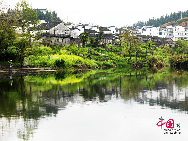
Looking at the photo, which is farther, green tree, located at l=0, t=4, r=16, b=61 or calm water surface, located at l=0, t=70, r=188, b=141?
green tree, located at l=0, t=4, r=16, b=61

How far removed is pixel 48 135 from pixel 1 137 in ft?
6.61

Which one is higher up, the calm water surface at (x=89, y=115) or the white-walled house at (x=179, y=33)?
the white-walled house at (x=179, y=33)

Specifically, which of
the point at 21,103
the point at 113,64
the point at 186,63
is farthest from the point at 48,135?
the point at 186,63

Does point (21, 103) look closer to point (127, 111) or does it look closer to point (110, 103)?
point (110, 103)

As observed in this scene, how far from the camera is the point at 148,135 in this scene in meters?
11.9

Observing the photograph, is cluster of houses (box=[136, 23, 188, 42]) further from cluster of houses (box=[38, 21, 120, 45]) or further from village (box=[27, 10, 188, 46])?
cluster of houses (box=[38, 21, 120, 45])

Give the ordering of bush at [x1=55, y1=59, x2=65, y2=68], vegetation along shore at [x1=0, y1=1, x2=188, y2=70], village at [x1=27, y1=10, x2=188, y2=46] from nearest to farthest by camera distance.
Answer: vegetation along shore at [x1=0, y1=1, x2=188, y2=70] → bush at [x1=55, y1=59, x2=65, y2=68] → village at [x1=27, y1=10, x2=188, y2=46]

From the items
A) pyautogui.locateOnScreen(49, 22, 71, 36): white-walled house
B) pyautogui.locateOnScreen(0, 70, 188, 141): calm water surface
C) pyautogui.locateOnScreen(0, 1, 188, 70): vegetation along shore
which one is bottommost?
pyautogui.locateOnScreen(0, 70, 188, 141): calm water surface

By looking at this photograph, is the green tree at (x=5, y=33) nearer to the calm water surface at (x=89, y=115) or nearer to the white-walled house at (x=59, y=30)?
the calm water surface at (x=89, y=115)

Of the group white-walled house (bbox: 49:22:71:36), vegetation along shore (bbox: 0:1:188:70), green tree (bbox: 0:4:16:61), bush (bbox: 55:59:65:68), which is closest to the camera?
green tree (bbox: 0:4:16:61)

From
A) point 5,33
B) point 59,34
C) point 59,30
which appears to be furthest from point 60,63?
point 59,30

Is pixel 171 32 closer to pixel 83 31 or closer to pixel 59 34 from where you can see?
pixel 83 31

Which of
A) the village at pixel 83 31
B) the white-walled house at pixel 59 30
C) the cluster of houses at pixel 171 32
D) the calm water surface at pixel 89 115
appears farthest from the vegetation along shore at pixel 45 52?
the cluster of houses at pixel 171 32

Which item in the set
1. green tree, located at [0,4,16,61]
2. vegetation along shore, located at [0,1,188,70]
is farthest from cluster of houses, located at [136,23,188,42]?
green tree, located at [0,4,16,61]
